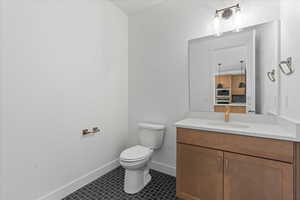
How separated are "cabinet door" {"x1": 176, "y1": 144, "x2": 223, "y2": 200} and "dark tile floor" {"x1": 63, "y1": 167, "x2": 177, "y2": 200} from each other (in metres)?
0.26

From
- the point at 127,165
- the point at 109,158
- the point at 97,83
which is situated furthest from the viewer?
the point at 109,158

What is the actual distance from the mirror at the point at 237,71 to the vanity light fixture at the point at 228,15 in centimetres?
8

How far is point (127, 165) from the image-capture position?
175 centimetres

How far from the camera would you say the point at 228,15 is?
174cm

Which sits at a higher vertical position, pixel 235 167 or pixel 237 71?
pixel 237 71

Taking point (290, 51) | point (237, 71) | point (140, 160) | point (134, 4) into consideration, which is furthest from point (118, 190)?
point (134, 4)

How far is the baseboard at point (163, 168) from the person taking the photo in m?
2.19

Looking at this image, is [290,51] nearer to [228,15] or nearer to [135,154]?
[228,15]

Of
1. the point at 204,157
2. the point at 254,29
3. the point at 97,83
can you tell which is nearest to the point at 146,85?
the point at 97,83

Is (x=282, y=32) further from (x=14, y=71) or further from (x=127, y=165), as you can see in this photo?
(x=14, y=71)

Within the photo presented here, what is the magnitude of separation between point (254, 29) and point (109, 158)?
2535 mm

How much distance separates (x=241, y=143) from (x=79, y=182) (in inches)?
74.6

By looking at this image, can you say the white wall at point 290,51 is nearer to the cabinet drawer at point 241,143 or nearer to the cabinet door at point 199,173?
the cabinet drawer at point 241,143

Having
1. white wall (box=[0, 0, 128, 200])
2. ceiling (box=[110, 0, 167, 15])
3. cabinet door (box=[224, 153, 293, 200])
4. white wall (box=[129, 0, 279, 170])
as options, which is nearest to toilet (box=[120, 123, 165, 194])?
white wall (box=[129, 0, 279, 170])
